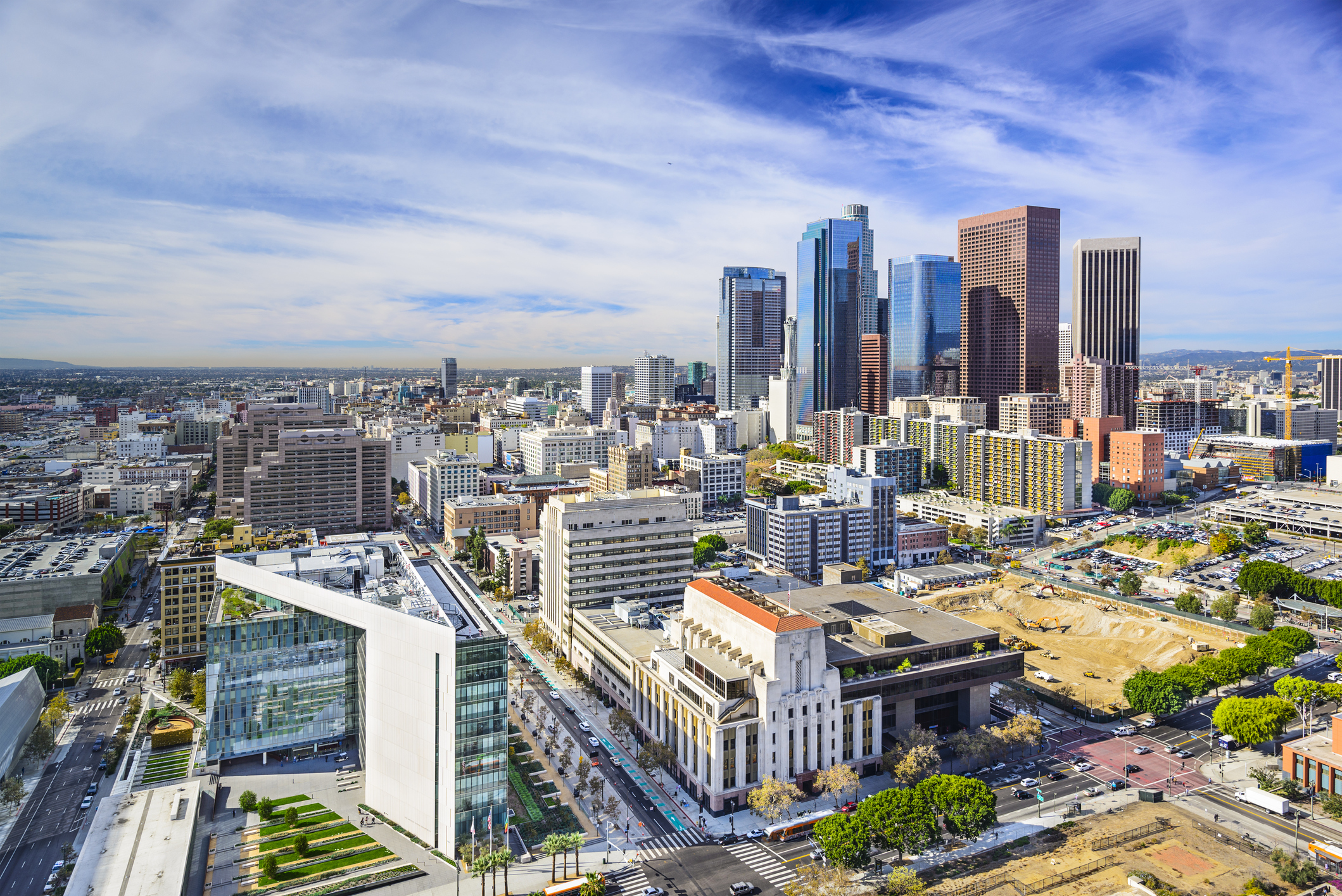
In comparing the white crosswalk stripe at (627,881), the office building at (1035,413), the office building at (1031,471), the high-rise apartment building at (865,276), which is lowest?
the white crosswalk stripe at (627,881)

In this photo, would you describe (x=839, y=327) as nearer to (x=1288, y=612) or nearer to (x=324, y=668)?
(x=1288, y=612)

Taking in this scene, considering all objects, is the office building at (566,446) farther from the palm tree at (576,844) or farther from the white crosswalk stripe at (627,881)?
the white crosswalk stripe at (627,881)

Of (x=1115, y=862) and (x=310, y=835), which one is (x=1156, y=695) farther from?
(x=310, y=835)

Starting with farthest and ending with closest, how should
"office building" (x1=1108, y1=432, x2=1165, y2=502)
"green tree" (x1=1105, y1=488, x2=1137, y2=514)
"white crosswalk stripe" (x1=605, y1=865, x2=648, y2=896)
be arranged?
"office building" (x1=1108, y1=432, x2=1165, y2=502), "green tree" (x1=1105, y1=488, x2=1137, y2=514), "white crosswalk stripe" (x1=605, y1=865, x2=648, y2=896)

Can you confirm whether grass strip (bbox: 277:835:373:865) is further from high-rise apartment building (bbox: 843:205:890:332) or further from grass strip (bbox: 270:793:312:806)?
high-rise apartment building (bbox: 843:205:890:332)

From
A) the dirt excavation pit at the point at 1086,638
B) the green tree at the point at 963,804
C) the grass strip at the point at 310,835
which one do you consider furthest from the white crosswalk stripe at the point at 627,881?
the dirt excavation pit at the point at 1086,638

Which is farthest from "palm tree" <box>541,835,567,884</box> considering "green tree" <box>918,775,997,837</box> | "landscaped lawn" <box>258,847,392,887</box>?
"green tree" <box>918,775,997,837</box>
